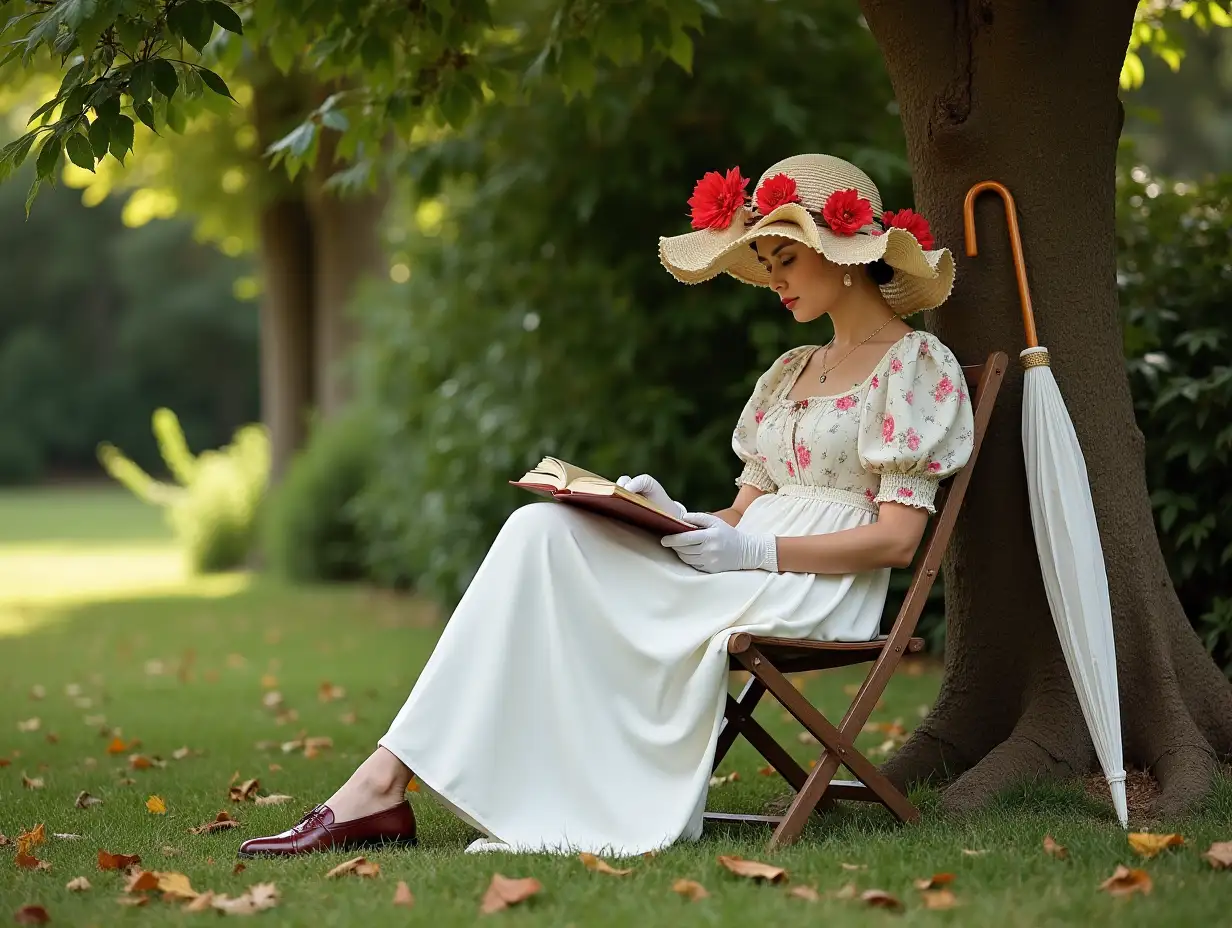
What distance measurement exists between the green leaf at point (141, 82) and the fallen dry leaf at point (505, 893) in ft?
7.22

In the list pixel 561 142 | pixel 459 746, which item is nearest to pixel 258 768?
pixel 459 746

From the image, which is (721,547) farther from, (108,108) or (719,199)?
(108,108)

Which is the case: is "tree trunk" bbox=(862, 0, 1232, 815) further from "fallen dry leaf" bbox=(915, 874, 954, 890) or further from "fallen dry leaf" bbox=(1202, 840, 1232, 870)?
"fallen dry leaf" bbox=(915, 874, 954, 890)

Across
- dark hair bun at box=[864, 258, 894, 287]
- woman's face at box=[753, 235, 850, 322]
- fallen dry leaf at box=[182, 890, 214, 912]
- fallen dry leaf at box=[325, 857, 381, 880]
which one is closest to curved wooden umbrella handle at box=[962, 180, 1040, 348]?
dark hair bun at box=[864, 258, 894, 287]

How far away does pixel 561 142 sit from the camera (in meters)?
7.77

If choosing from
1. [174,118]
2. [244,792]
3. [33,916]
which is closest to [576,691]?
[33,916]

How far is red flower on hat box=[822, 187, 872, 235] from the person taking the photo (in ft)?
12.0

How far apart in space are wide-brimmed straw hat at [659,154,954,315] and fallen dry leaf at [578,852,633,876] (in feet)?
5.08

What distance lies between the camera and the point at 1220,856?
9.86ft

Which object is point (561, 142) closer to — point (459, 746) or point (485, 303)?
point (485, 303)

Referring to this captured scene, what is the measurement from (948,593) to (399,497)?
22.7 ft

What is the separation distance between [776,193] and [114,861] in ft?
7.49

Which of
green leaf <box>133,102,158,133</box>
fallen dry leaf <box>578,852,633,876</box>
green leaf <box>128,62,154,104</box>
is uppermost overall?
green leaf <box>128,62,154,104</box>

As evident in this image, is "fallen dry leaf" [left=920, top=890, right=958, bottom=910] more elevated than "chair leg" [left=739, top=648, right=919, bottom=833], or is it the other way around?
"chair leg" [left=739, top=648, right=919, bottom=833]
